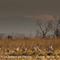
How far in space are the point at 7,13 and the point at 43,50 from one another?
762 mm

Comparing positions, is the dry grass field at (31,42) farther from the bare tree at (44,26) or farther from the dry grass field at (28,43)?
the bare tree at (44,26)

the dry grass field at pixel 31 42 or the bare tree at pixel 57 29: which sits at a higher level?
the bare tree at pixel 57 29

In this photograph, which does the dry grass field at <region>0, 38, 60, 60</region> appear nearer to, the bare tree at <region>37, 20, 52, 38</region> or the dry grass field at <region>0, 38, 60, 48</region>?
the dry grass field at <region>0, 38, 60, 48</region>

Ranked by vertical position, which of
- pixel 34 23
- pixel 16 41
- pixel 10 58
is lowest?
pixel 10 58

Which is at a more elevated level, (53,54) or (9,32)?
(9,32)

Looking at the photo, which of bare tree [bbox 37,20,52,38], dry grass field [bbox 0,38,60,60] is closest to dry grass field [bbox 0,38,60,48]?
dry grass field [bbox 0,38,60,60]

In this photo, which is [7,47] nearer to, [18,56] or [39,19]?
[18,56]

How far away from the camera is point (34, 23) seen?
347cm

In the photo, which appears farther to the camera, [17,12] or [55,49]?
[17,12]

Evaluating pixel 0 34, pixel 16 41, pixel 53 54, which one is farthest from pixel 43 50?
pixel 0 34

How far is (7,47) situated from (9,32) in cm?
23

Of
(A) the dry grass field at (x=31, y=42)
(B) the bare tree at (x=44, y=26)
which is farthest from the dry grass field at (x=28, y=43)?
(B) the bare tree at (x=44, y=26)

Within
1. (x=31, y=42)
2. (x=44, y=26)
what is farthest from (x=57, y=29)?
(x=31, y=42)

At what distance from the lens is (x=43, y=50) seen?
10.8ft
